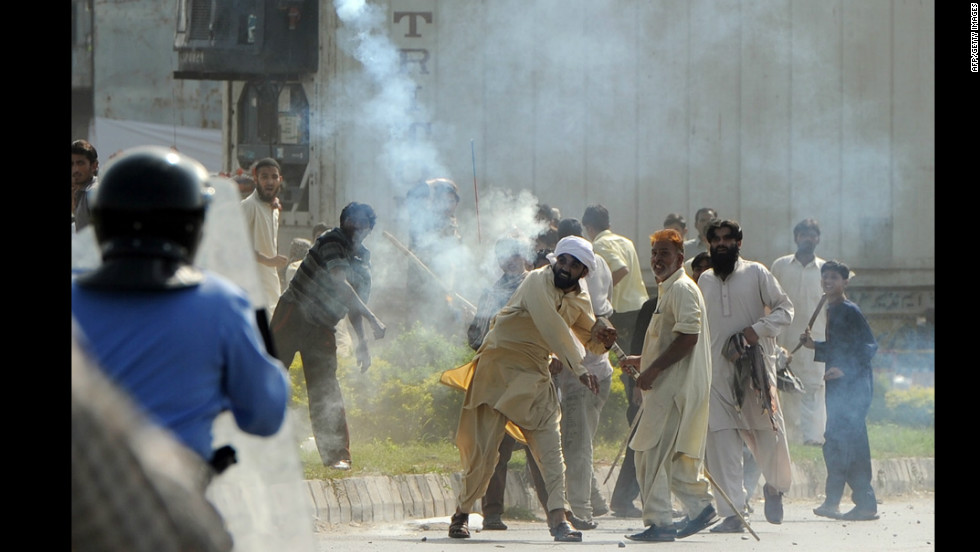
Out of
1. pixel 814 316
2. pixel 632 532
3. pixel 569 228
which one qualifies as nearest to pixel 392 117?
pixel 569 228

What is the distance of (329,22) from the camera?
47.0ft

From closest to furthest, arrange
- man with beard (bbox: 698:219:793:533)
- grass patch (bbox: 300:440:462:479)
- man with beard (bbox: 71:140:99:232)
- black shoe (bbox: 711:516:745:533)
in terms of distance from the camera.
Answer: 1. man with beard (bbox: 71:140:99:232)
2. black shoe (bbox: 711:516:745:533)
3. man with beard (bbox: 698:219:793:533)
4. grass patch (bbox: 300:440:462:479)

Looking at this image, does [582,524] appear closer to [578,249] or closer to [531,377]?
[531,377]

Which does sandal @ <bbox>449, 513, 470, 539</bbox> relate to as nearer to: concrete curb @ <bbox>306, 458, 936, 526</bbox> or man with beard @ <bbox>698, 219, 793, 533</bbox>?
concrete curb @ <bbox>306, 458, 936, 526</bbox>

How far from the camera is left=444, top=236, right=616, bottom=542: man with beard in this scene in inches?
305

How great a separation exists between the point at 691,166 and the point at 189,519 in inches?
546

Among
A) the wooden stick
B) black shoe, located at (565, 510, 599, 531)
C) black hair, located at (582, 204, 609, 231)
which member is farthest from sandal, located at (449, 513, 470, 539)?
black hair, located at (582, 204, 609, 231)

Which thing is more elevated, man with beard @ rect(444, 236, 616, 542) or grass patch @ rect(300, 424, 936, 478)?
man with beard @ rect(444, 236, 616, 542)

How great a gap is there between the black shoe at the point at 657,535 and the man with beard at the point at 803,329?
2.95 metres

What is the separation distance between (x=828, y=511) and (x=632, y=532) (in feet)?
5.10

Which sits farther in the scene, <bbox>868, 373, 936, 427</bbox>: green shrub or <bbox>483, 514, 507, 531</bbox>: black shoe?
<bbox>868, 373, 936, 427</bbox>: green shrub

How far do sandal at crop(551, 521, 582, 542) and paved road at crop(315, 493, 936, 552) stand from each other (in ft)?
0.15

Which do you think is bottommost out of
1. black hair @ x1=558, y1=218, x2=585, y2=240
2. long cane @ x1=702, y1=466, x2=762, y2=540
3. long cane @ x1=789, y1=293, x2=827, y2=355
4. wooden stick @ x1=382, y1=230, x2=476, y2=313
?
long cane @ x1=702, y1=466, x2=762, y2=540
